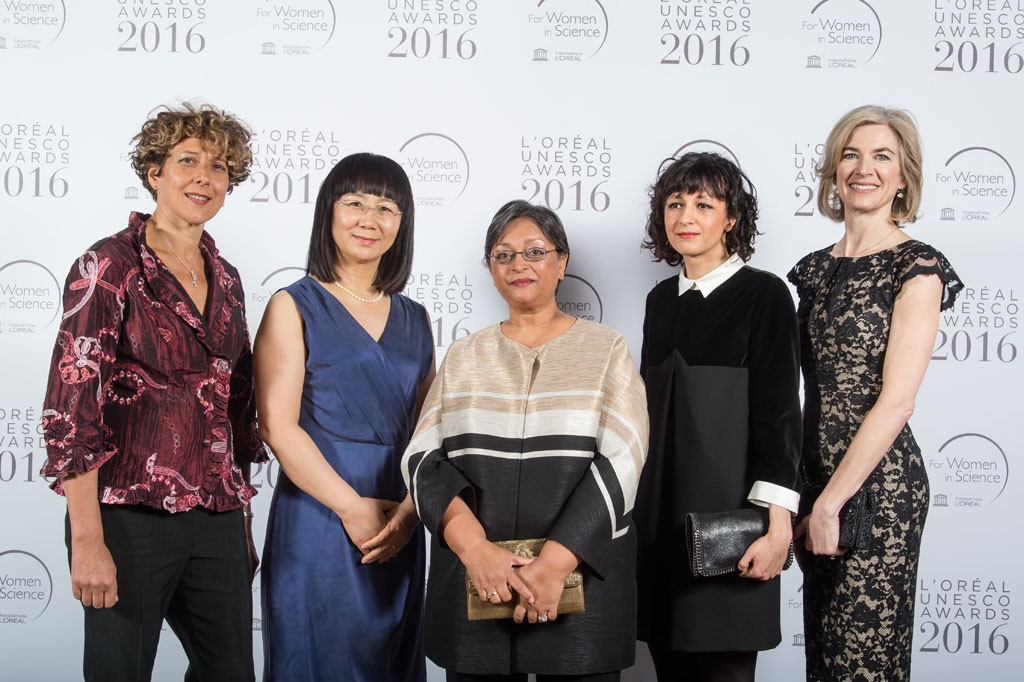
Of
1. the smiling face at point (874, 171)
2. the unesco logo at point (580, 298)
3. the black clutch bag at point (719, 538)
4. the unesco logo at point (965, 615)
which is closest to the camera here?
the black clutch bag at point (719, 538)

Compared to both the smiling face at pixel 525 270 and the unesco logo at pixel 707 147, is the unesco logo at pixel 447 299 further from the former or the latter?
the smiling face at pixel 525 270

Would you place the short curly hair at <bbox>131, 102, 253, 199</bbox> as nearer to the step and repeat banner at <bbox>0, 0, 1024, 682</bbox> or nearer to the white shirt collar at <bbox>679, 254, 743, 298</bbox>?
the step and repeat banner at <bbox>0, 0, 1024, 682</bbox>

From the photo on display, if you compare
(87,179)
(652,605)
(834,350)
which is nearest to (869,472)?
(834,350)

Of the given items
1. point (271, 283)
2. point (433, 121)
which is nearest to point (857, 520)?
point (433, 121)

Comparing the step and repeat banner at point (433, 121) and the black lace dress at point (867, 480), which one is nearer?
the black lace dress at point (867, 480)

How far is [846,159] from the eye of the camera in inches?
91.1

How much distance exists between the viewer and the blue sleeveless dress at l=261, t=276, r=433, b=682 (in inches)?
85.3

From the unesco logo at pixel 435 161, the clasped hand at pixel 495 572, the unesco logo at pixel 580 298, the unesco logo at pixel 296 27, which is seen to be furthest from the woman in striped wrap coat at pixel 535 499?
the unesco logo at pixel 296 27

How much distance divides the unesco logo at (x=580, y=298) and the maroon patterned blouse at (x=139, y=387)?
4.58 feet

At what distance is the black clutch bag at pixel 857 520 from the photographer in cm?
210

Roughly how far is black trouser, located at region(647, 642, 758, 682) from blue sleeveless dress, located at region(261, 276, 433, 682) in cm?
68

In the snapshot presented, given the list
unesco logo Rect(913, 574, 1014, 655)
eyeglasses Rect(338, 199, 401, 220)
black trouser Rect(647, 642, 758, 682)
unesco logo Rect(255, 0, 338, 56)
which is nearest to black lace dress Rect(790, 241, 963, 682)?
black trouser Rect(647, 642, 758, 682)

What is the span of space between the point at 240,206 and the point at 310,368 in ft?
4.03

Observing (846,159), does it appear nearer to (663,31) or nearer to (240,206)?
(663,31)
